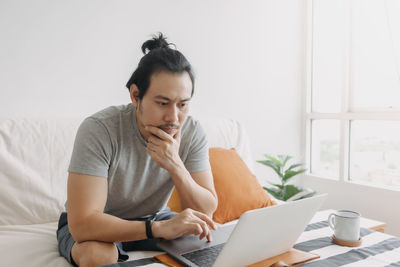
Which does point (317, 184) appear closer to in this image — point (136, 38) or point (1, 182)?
point (136, 38)

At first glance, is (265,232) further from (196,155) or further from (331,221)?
(196,155)

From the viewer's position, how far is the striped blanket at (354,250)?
1.00 m

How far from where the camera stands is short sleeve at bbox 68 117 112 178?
43.2 inches

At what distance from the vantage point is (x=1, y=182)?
155 centimetres

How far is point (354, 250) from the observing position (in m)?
1.09

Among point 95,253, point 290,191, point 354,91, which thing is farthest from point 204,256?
point 354,91

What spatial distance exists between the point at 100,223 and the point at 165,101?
0.42 meters

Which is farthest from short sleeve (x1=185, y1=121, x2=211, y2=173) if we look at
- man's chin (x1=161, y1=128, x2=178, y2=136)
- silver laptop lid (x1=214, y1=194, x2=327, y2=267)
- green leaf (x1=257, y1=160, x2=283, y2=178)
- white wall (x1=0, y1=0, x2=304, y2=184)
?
green leaf (x1=257, y1=160, x2=283, y2=178)

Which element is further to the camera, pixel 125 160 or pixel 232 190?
pixel 232 190

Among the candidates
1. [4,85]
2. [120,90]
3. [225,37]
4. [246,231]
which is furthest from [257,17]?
[246,231]

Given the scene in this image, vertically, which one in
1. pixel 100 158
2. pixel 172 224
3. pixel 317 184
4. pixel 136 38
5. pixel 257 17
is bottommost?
pixel 317 184

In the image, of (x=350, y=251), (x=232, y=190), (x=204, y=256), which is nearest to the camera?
(x=204, y=256)

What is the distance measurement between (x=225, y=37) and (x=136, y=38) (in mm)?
700

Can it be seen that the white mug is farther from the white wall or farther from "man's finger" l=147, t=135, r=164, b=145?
the white wall
